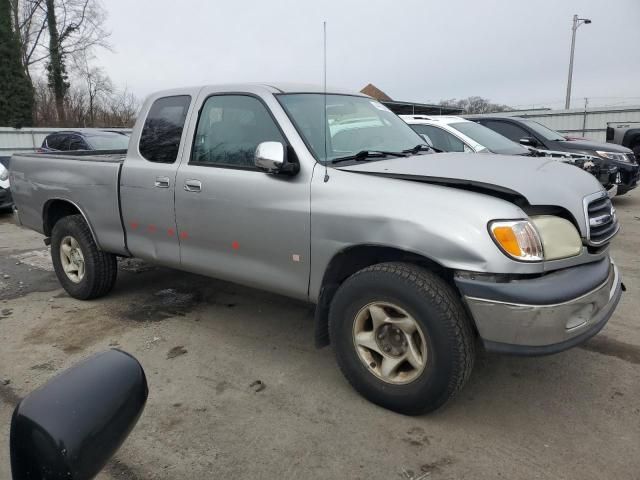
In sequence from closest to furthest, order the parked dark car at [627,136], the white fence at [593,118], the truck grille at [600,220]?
the truck grille at [600,220]
the parked dark car at [627,136]
the white fence at [593,118]

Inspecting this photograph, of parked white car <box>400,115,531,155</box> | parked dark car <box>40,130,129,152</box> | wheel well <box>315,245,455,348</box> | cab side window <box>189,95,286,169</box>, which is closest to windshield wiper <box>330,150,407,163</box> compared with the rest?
cab side window <box>189,95,286,169</box>

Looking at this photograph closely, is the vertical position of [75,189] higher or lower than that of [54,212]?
higher

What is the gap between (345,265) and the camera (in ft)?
10.5

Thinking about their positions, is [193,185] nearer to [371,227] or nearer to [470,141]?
[371,227]

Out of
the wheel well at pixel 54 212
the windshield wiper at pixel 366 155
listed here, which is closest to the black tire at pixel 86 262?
the wheel well at pixel 54 212

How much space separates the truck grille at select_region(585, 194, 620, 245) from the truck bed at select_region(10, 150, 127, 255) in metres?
3.55

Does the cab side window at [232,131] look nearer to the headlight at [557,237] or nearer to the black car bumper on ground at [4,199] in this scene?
the headlight at [557,237]

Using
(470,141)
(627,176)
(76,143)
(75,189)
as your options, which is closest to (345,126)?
(75,189)

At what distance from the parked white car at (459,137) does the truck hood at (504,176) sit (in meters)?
4.15

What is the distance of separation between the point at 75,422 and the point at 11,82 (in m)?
27.4

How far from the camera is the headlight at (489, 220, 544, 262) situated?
252 centimetres

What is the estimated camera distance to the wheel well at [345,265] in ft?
9.69

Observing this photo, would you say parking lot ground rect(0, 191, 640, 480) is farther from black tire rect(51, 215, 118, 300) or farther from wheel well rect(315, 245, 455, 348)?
wheel well rect(315, 245, 455, 348)

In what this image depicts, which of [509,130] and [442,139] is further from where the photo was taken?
[509,130]
